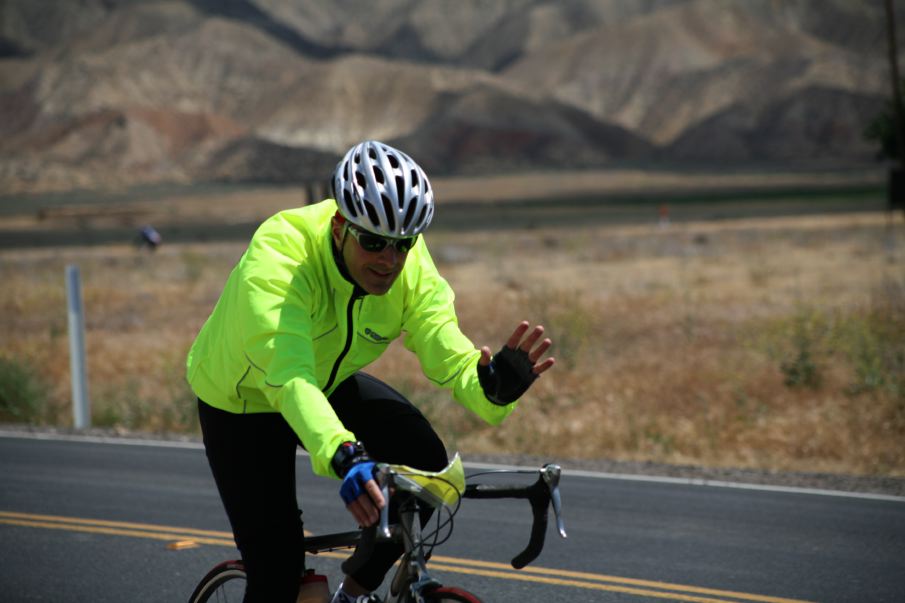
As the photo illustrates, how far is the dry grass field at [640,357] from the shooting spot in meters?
12.8

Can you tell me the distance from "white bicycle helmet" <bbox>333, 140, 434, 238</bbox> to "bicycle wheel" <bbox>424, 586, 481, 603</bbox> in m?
1.19

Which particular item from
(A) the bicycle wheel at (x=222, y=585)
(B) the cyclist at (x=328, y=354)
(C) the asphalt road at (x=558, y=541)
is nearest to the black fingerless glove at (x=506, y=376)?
(B) the cyclist at (x=328, y=354)

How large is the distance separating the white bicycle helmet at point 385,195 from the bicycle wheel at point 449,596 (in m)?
1.19

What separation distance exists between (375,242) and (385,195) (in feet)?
0.64

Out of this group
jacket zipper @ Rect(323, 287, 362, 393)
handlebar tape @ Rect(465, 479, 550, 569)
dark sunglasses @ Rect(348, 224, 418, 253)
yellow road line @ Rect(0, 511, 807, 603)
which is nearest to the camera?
handlebar tape @ Rect(465, 479, 550, 569)

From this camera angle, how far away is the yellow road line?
6480 millimetres

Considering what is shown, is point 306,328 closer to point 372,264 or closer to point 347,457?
point 372,264

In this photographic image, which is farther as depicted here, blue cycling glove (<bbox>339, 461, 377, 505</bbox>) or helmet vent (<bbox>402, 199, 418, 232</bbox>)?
helmet vent (<bbox>402, 199, 418, 232</bbox>)

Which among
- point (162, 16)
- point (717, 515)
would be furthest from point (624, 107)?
point (717, 515)

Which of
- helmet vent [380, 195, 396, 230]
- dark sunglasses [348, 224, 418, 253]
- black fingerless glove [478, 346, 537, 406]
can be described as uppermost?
helmet vent [380, 195, 396, 230]

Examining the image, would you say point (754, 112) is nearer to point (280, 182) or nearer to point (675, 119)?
point (675, 119)

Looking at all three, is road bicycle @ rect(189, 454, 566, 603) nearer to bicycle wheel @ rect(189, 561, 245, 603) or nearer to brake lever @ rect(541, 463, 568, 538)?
brake lever @ rect(541, 463, 568, 538)

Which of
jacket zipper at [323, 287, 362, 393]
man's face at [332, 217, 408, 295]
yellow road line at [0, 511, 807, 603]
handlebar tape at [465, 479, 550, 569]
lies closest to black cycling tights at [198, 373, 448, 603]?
jacket zipper at [323, 287, 362, 393]

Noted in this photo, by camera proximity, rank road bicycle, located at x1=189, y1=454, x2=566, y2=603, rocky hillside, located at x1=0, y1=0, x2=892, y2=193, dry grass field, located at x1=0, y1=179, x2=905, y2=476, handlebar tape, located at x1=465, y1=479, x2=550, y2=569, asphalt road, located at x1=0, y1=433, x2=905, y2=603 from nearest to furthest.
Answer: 1. road bicycle, located at x1=189, y1=454, x2=566, y2=603
2. handlebar tape, located at x1=465, y1=479, x2=550, y2=569
3. asphalt road, located at x1=0, y1=433, x2=905, y2=603
4. dry grass field, located at x1=0, y1=179, x2=905, y2=476
5. rocky hillside, located at x1=0, y1=0, x2=892, y2=193
